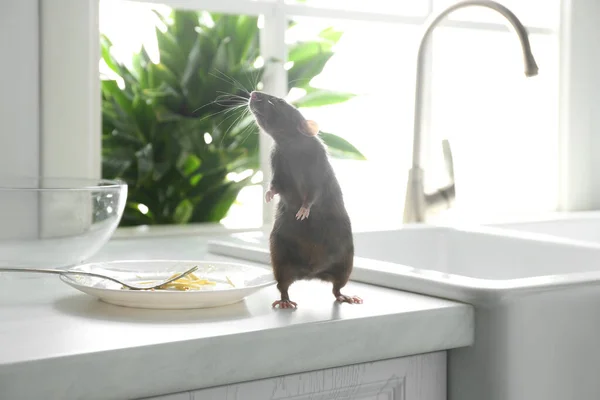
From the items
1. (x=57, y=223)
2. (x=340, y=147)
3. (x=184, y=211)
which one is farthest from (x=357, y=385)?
(x=184, y=211)

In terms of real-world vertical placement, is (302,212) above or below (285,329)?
above

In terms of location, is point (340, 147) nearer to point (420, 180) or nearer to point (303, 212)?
point (420, 180)

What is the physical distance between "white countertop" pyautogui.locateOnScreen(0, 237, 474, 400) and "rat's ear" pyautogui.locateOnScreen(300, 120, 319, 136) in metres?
0.19

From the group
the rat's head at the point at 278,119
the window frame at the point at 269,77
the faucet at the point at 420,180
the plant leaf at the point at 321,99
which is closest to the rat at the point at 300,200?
the rat's head at the point at 278,119

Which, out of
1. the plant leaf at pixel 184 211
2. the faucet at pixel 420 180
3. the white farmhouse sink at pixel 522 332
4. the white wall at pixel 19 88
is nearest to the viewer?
the white farmhouse sink at pixel 522 332

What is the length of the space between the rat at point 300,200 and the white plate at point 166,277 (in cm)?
5

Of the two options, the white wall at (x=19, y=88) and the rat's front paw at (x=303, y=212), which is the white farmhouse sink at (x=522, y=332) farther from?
the white wall at (x=19, y=88)

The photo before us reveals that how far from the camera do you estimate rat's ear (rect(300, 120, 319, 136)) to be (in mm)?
897

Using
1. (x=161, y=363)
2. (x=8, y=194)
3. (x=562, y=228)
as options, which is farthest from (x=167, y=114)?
(x=161, y=363)

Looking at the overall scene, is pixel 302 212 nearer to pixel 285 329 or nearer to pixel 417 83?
pixel 285 329

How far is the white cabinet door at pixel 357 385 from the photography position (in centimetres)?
82

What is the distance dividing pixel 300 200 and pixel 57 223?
386 mm

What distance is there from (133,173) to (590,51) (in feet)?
4.63

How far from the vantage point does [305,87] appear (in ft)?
8.60
